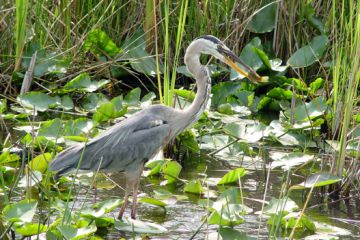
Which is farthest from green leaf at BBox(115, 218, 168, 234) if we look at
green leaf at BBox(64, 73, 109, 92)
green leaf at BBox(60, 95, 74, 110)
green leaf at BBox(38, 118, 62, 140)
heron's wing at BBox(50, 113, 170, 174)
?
green leaf at BBox(64, 73, 109, 92)

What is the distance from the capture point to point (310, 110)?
5.74m

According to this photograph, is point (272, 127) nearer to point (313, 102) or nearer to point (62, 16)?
point (313, 102)

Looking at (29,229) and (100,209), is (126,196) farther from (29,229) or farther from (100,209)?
(29,229)

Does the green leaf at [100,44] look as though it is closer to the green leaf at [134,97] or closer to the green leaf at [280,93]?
the green leaf at [134,97]

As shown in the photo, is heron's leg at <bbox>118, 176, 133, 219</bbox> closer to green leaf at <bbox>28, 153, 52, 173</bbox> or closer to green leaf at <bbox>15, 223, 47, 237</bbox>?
green leaf at <bbox>28, 153, 52, 173</bbox>

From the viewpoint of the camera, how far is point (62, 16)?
22.3 feet

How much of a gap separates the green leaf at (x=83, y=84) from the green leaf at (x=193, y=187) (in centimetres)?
158

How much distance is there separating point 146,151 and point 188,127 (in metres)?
0.42

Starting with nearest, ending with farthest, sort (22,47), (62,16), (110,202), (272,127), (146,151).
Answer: (110,202) → (146,151) → (272,127) → (22,47) → (62,16)

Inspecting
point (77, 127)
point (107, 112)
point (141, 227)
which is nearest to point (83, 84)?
point (107, 112)

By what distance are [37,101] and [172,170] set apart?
138 cm

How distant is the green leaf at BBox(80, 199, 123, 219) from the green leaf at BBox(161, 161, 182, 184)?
90cm

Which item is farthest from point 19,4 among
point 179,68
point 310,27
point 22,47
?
point 310,27

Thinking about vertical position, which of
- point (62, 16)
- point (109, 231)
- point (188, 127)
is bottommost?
point (109, 231)
